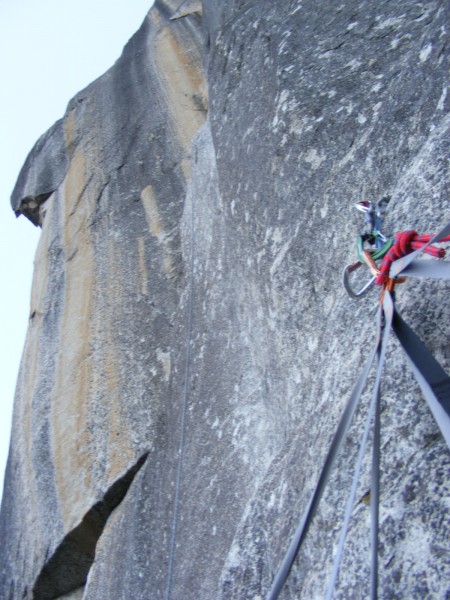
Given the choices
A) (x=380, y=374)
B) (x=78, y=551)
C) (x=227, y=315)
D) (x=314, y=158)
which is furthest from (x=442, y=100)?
(x=78, y=551)

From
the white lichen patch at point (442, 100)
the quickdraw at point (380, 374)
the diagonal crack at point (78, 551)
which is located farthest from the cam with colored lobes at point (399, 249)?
the diagonal crack at point (78, 551)

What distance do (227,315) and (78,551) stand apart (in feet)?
5.33

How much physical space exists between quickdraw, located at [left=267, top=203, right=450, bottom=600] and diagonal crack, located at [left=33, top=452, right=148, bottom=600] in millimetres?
2381

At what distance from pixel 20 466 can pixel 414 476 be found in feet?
12.3

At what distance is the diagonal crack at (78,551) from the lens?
14.4 feet

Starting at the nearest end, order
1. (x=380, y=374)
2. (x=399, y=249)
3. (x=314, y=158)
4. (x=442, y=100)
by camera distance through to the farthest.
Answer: (x=380, y=374), (x=399, y=249), (x=442, y=100), (x=314, y=158)

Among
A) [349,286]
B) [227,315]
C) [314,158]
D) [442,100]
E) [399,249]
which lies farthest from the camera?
[227,315]

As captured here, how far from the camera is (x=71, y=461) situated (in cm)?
475

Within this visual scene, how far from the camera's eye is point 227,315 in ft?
13.5

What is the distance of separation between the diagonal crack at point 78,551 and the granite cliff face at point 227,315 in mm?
12

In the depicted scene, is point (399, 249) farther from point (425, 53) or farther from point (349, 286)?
point (425, 53)

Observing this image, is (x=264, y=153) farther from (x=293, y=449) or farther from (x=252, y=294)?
(x=293, y=449)

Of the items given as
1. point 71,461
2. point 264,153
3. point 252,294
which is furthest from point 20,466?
point 264,153

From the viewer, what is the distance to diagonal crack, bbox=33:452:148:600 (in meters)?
4.39
